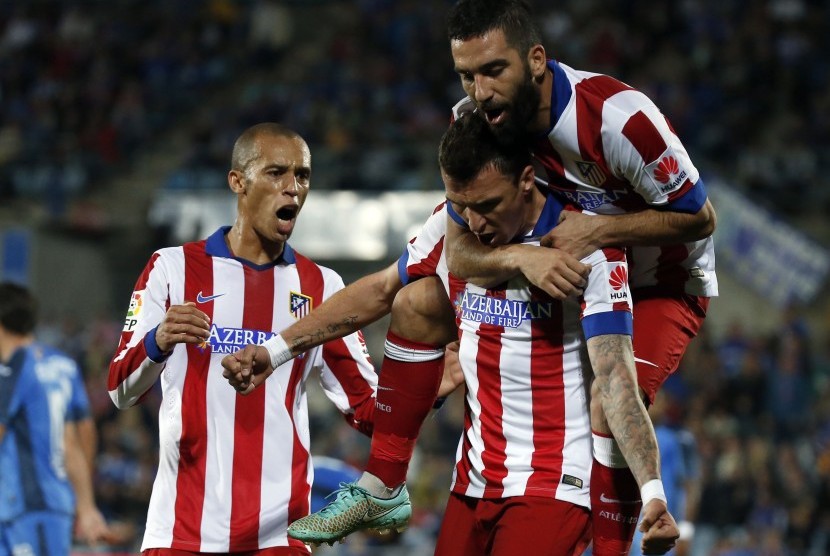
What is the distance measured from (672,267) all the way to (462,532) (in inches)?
44.1

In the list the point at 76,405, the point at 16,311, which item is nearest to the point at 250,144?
the point at 16,311

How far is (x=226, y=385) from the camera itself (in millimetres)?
4320

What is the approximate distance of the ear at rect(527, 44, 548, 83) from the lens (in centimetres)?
377

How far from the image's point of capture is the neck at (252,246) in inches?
181

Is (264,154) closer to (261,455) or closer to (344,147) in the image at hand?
(261,455)

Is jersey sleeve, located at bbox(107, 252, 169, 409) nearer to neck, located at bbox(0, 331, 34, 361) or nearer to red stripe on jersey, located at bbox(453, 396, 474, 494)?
red stripe on jersey, located at bbox(453, 396, 474, 494)

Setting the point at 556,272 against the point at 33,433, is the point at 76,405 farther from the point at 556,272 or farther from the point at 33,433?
the point at 556,272

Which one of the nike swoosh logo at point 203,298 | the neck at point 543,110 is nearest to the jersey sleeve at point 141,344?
the nike swoosh logo at point 203,298

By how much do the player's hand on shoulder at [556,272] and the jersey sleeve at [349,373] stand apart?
112cm

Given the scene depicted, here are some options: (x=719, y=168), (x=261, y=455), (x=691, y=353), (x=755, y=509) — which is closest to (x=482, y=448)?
(x=261, y=455)

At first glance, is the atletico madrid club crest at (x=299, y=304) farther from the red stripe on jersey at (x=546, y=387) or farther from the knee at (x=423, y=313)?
the red stripe on jersey at (x=546, y=387)

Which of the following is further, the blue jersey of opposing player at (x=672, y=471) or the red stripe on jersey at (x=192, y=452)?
the blue jersey of opposing player at (x=672, y=471)

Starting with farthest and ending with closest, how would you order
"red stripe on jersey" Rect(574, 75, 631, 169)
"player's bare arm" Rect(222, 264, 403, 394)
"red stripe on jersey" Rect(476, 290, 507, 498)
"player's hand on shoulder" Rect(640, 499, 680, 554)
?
"player's bare arm" Rect(222, 264, 403, 394), "red stripe on jersey" Rect(476, 290, 507, 498), "red stripe on jersey" Rect(574, 75, 631, 169), "player's hand on shoulder" Rect(640, 499, 680, 554)

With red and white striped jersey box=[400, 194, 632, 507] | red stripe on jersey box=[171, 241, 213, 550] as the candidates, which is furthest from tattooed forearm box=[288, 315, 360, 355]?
red and white striped jersey box=[400, 194, 632, 507]
